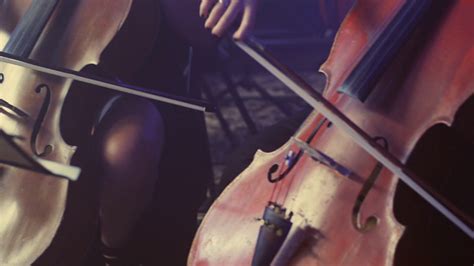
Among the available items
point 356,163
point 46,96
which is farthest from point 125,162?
point 356,163

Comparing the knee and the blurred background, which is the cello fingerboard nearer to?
the knee

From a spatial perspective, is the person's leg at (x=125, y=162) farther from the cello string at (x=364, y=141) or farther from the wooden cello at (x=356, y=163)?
the cello string at (x=364, y=141)

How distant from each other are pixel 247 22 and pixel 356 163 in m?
0.24

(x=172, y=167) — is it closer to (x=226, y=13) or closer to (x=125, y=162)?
(x=125, y=162)

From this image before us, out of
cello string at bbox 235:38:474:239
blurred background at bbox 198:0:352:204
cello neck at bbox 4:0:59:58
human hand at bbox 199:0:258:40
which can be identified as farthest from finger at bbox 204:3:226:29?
blurred background at bbox 198:0:352:204

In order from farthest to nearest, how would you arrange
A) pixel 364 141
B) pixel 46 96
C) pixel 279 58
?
pixel 279 58 → pixel 46 96 → pixel 364 141

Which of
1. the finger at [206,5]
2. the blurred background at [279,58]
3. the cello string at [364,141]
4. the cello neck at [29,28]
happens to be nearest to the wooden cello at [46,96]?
the cello neck at [29,28]

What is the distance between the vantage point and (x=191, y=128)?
3.96ft

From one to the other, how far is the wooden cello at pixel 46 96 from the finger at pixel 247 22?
10.0 inches

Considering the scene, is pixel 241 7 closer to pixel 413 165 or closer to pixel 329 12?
pixel 413 165

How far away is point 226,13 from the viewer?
0.87 meters

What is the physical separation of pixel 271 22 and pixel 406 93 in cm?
228

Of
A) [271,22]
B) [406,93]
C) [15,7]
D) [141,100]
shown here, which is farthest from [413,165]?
[271,22]

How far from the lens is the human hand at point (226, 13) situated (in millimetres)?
868
